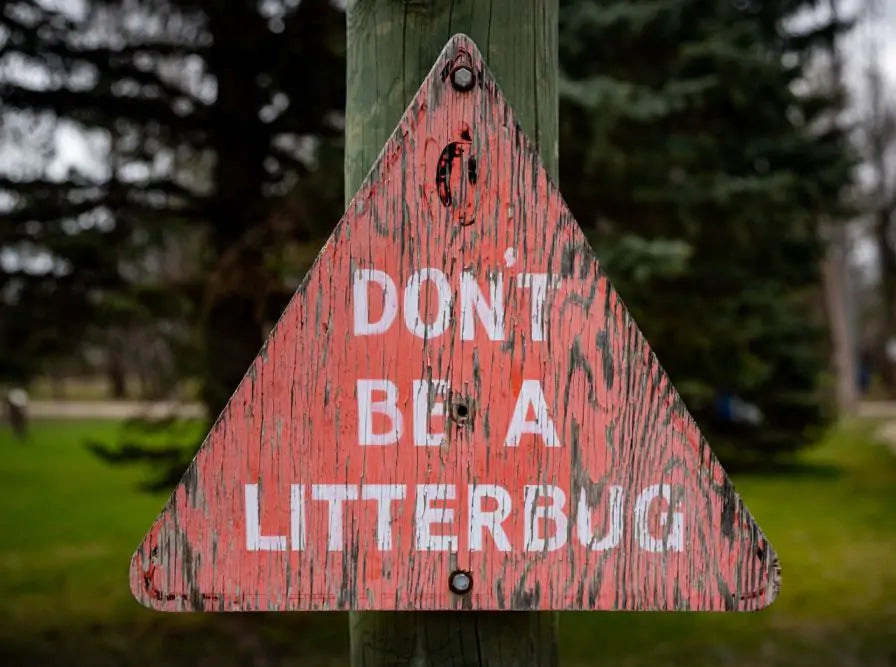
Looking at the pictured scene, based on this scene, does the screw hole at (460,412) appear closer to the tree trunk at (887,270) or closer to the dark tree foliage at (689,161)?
the dark tree foliage at (689,161)

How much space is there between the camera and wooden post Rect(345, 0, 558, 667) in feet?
4.84

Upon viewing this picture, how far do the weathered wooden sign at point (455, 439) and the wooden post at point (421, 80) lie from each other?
0.50ft

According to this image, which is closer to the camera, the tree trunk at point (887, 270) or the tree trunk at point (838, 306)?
the tree trunk at point (838, 306)

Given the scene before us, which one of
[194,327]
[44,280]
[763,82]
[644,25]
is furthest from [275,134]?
[763,82]

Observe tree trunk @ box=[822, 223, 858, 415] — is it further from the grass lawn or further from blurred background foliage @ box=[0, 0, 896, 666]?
blurred background foliage @ box=[0, 0, 896, 666]

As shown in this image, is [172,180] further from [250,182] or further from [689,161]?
[689,161]

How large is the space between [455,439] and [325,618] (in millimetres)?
7229

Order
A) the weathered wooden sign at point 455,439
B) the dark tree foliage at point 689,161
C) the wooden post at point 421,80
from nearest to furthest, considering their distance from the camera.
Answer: the weathered wooden sign at point 455,439 → the wooden post at point 421,80 → the dark tree foliage at point 689,161

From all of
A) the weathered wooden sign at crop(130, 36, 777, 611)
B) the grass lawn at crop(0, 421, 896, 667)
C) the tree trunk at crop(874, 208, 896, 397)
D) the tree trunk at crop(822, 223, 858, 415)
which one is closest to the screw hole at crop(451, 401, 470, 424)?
the weathered wooden sign at crop(130, 36, 777, 611)

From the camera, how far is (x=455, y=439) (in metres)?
1.34

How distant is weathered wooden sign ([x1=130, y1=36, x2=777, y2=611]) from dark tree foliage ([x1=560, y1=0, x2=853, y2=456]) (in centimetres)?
389

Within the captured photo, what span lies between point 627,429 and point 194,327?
5.85m

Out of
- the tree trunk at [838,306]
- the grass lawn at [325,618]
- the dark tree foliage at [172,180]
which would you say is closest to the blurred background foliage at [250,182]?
the dark tree foliage at [172,180]

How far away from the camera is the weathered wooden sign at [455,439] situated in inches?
52.8
